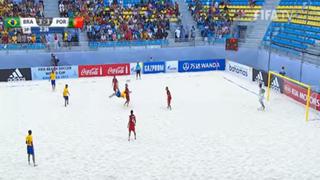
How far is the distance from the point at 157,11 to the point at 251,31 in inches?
355

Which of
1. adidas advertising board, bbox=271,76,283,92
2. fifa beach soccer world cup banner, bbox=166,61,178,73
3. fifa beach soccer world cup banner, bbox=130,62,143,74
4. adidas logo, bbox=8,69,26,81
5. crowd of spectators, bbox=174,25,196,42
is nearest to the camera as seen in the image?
adidas advertising board, bbox=271,76,283,92

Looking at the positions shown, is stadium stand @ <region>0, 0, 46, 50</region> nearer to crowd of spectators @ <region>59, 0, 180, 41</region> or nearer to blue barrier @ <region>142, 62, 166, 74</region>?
crowd of spectators @ <region>59, 0, 180, 41</region>

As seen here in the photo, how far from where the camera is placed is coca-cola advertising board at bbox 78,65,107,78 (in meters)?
33.5

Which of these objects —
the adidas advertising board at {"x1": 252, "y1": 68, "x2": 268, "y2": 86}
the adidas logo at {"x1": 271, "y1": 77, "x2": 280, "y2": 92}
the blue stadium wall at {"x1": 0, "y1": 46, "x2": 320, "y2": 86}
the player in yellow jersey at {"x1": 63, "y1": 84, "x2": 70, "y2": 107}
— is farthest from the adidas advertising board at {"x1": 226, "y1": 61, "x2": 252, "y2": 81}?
the player in yellow jersey at {"x1": 63, "y1": 84, "x2": 70, "y2": 107}

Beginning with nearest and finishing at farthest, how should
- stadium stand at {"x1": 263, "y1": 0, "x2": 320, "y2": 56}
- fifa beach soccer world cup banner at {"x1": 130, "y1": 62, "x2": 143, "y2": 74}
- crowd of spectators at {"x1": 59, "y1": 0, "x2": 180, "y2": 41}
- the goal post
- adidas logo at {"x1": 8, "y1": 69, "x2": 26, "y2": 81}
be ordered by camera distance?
the goal post, adidas logo at {"x1": 8, "y1": 69, "x2": 26, "y2": 81}, stadium stand at {"x1": 263, "y1": 0, "x2": 320, "y2": 56}, fifa beach soccer world cup banner at {"x1": 130, "y1": 62, "x2": 143, "y2": 74}, crowd of spectators at {"x1": 59, "y1": 0, "x2": 180, "y2": 41}

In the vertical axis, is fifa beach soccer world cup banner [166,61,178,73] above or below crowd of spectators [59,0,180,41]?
below

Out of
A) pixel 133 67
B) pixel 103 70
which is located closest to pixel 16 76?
pixel 103 70

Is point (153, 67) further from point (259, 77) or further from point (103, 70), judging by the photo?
point (259, 77)

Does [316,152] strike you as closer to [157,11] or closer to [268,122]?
[268,122]

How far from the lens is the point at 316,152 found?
17875mm

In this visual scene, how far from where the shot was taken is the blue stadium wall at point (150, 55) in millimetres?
33625

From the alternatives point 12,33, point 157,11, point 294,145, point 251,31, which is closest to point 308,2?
point 251,31

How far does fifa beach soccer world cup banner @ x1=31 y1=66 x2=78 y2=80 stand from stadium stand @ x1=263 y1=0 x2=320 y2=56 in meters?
15.2

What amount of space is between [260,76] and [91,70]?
12.8 m
